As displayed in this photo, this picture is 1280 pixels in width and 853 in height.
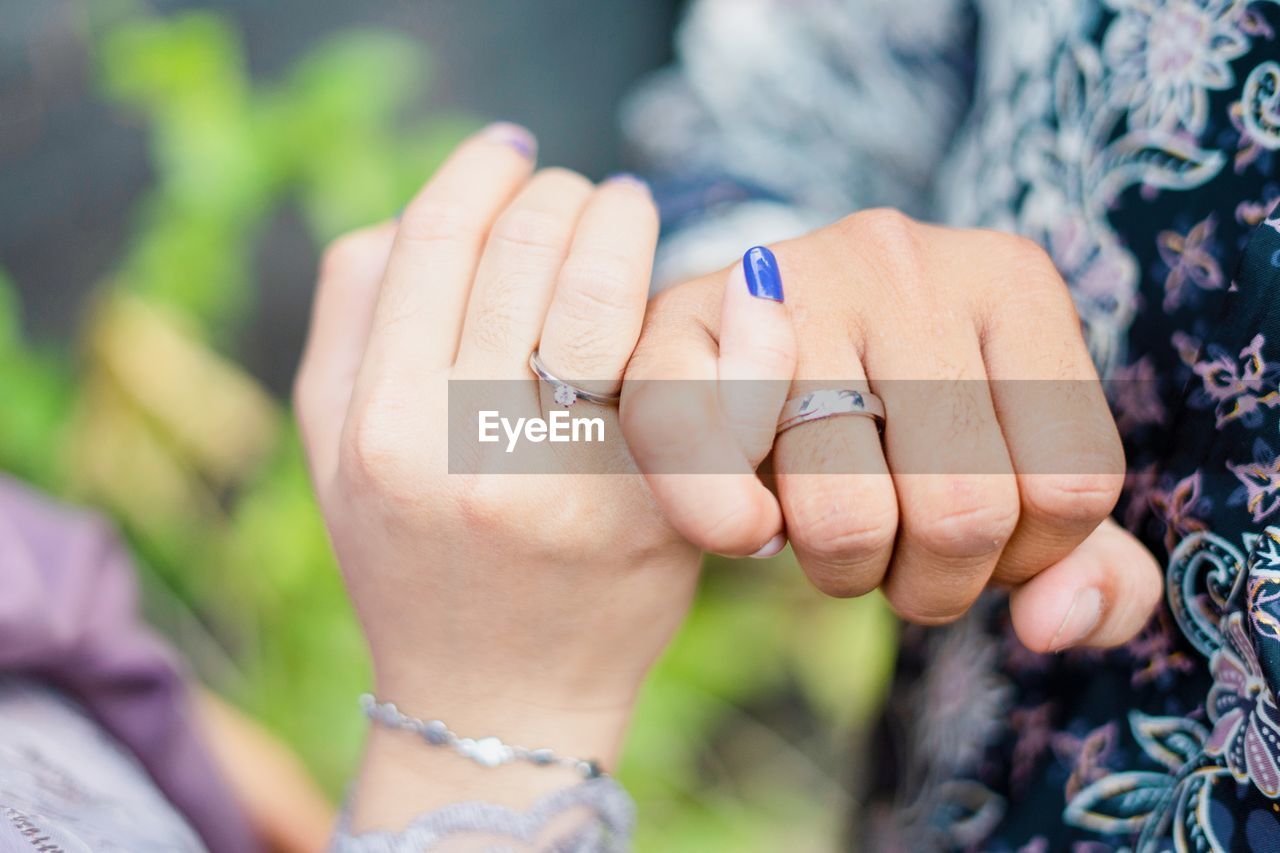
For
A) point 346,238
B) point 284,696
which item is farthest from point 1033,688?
point 284,696

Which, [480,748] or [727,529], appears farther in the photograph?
[480,748]

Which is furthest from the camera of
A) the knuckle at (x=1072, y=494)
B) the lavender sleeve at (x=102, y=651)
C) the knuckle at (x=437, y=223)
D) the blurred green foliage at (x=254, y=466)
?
the blurred green foliage at (x=254, y=466)

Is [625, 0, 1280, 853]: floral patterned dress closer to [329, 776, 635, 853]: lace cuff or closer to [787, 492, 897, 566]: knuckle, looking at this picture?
[787, 492, 897, 566]: knuckle

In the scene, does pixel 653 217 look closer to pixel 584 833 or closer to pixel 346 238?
pixel 346 238

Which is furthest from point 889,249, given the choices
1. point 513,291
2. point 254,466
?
point 254,466

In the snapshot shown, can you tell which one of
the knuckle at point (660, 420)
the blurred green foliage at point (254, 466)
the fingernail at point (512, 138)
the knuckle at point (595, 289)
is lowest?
the blurred green foliage at point (254, 466)

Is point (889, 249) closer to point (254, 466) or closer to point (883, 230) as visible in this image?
point (883, 230)

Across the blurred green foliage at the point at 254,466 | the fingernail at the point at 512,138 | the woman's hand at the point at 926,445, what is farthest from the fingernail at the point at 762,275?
the blurred green foliage at the point at 254,466

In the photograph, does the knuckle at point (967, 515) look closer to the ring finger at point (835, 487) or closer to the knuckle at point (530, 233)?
the ring finger at point (835, 487)
